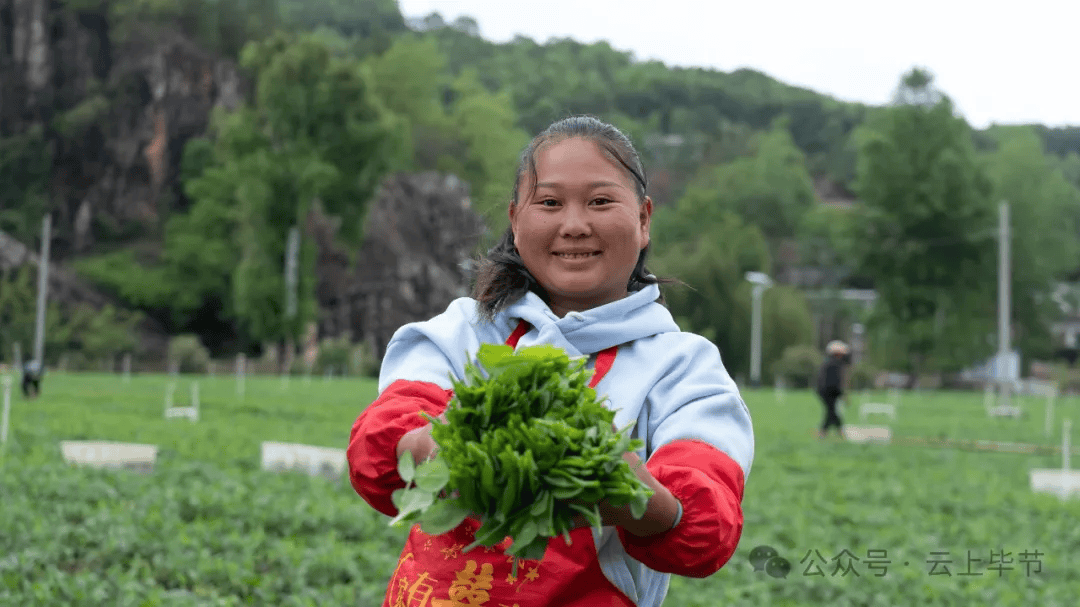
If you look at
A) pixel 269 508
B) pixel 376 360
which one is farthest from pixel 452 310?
pixel 376 360

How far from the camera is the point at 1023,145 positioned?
6912 cm

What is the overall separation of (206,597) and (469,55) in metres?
87.5

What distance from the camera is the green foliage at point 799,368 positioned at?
50.2 m

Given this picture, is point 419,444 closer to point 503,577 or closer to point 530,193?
Result: point 503,577

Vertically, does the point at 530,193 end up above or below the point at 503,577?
above

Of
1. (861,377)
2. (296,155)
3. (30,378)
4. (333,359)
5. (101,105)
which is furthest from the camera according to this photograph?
(101,105)

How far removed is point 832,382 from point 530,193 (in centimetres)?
1734

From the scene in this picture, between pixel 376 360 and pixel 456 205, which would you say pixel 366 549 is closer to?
pixel 376 360

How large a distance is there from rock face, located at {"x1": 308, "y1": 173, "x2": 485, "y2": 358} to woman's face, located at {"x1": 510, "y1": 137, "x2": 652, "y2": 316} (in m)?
47.3

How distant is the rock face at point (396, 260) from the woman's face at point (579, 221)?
47.3m

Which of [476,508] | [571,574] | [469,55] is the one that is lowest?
[571,574]

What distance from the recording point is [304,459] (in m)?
10.9

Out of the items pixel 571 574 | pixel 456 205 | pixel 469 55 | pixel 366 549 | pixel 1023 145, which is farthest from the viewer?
pixel 469 55

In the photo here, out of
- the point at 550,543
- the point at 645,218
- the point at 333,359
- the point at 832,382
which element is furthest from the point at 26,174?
the point at 550,543
